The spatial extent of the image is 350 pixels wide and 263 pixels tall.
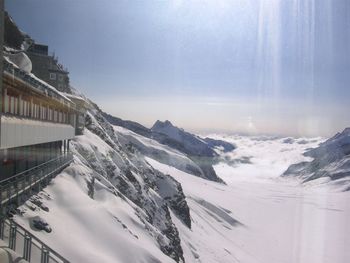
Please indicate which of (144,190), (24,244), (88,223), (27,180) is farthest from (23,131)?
(144,190)

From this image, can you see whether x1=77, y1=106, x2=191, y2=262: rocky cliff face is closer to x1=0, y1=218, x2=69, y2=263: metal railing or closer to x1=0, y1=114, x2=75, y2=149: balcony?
x1=0, y1=114, x2=75, y2=149: balcony

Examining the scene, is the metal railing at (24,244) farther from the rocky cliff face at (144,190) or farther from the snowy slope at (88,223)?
the rocky cliff face at (144,190)

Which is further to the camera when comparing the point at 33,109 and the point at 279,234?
the point at 279,234

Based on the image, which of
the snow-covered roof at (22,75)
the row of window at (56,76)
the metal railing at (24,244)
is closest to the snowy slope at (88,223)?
the metal railing at (24,244)

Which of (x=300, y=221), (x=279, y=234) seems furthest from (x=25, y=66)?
(x=300, y=221)

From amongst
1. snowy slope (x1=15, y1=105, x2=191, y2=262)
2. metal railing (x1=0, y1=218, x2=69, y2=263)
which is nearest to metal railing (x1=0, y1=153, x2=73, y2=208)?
snowy slope (x1=15, y1=105, x2=191, y2=262)

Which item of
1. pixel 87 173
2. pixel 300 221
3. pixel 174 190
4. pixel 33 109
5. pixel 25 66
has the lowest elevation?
pixel 300 221

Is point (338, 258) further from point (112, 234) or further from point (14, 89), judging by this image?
point (14, 89)
